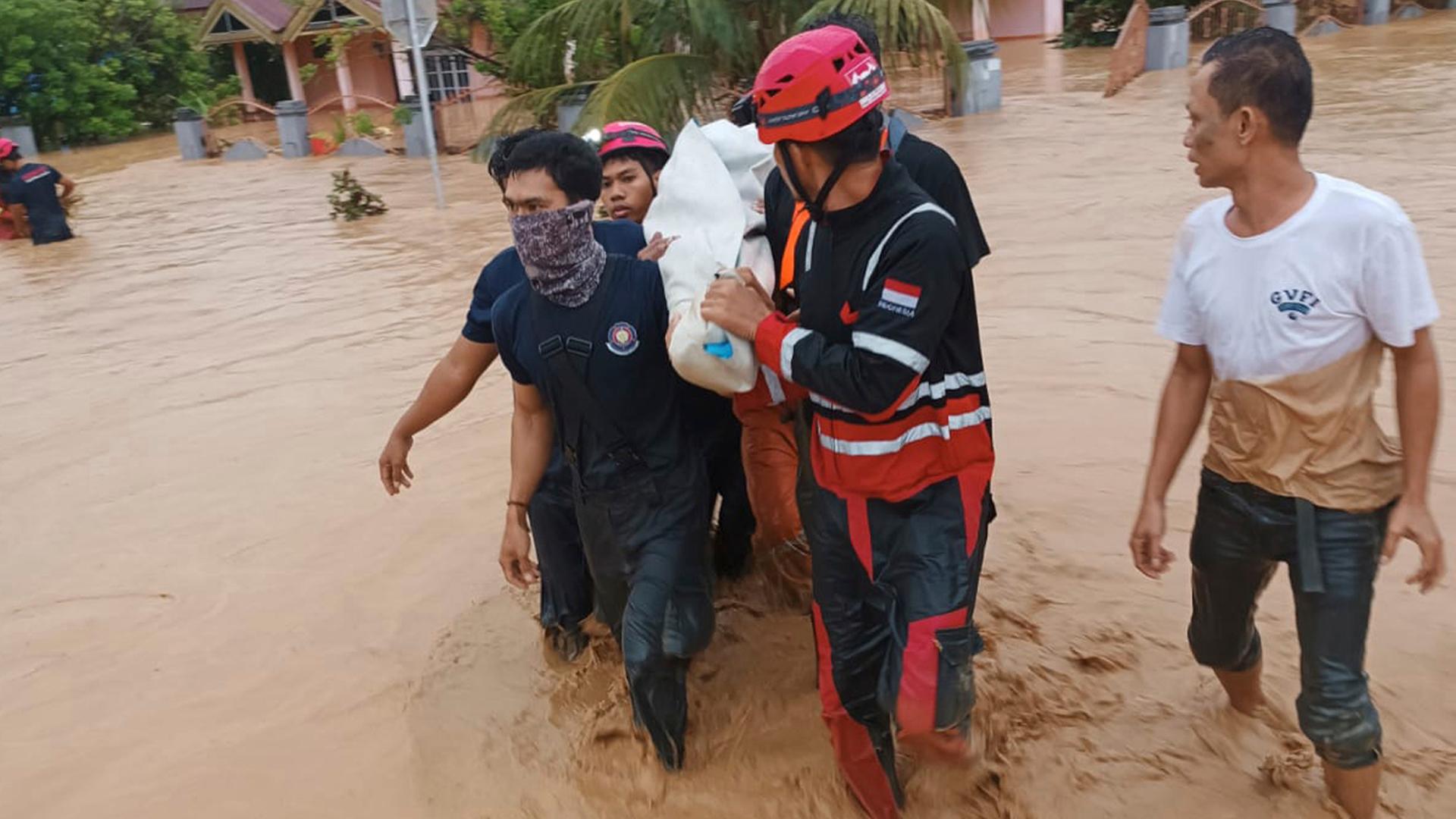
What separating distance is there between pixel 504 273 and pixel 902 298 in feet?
5.33

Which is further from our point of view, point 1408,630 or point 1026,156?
point 1026,156

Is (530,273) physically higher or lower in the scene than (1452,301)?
higher

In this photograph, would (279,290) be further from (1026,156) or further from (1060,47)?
(1060,47)

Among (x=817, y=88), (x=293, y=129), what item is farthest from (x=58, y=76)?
(x=817, y=88)

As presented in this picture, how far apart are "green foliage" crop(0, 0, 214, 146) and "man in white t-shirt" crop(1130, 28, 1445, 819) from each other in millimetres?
30062

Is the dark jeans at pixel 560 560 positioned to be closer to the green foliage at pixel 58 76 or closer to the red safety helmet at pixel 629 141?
the red safety helmet at pixel 629 141

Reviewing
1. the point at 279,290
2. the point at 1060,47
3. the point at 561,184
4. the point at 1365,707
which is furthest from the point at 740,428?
the point at 1060,47

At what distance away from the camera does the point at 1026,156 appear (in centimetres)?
1299

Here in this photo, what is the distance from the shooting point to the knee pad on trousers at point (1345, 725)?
2.55 m

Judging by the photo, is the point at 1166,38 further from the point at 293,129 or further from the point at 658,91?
the point at 293,129

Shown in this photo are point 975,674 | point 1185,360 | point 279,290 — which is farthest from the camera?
point 279,290

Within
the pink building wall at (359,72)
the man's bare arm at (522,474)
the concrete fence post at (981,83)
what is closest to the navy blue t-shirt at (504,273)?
the man's bare arm at (522,474)

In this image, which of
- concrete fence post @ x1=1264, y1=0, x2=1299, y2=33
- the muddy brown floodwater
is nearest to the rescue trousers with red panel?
the muddy brown floodwater

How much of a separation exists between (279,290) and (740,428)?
26.9ft
